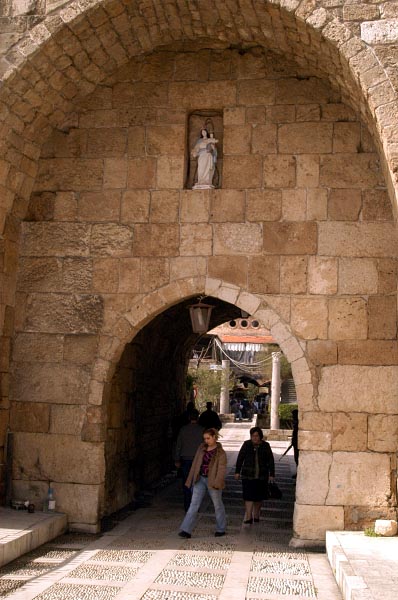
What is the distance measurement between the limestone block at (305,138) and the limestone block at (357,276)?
1.12 m

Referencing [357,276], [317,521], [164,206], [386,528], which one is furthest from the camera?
[164,206]

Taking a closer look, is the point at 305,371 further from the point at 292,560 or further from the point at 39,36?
the point at 39,36

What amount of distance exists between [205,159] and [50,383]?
2.70m

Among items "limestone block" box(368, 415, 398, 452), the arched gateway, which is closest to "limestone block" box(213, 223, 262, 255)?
the arched gateway

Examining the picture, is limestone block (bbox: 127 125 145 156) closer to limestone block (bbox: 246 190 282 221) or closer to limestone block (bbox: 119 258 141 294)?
limestone block (bbox: 119 258 141 294)

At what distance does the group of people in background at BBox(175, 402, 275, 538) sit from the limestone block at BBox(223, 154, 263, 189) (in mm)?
2414

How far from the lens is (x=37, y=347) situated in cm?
729

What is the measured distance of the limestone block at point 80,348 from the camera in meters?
7.16

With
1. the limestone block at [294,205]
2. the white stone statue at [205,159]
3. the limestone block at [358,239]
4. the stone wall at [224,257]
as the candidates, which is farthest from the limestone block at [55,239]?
the limestone block at [358,239]

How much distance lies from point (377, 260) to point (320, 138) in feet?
4.31

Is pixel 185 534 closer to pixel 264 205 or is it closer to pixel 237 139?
pixel 264 205

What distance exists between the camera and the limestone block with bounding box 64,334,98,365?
716 centimetres

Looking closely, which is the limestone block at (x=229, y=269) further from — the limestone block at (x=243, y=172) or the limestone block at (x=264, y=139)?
the limestone block at (x=264, y=139)

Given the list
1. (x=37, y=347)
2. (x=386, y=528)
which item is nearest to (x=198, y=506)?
(x=386, y=528)
